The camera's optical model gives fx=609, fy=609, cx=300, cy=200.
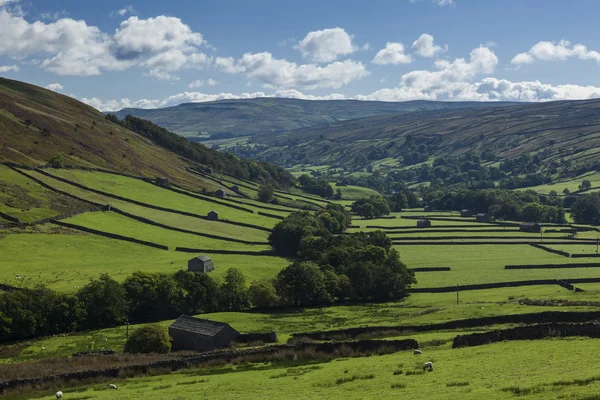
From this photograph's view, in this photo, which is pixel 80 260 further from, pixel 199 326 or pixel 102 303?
pixel 199 326

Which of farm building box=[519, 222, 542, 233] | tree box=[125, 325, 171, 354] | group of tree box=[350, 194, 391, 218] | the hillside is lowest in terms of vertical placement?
tree box=[125, 325, 171, 354]

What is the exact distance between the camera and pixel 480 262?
339 ft


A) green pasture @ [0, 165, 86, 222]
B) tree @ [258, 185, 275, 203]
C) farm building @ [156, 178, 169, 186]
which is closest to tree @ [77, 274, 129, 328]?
green pasture @ [0, 165, 86, 222]

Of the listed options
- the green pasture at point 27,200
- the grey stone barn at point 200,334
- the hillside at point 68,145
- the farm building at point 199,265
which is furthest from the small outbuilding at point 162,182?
the grey stone barn at point 200,334

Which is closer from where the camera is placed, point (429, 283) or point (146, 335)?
point (146, 335)

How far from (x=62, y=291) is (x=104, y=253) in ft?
89.4

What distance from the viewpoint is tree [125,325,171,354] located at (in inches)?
2151

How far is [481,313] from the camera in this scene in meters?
60.8

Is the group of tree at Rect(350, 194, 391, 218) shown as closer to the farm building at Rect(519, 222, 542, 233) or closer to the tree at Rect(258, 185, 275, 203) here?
the tree at Rect(258, 185, 275, 203)

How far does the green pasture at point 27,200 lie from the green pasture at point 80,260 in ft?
22.9

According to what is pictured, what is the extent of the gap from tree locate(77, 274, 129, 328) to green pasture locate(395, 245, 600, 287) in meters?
42.5

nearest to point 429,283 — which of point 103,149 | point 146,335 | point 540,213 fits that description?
point 146,335

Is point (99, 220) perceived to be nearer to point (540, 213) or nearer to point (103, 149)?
point (103, 149)

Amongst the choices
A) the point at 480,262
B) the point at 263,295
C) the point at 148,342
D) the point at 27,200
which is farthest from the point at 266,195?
the point at 148,342
